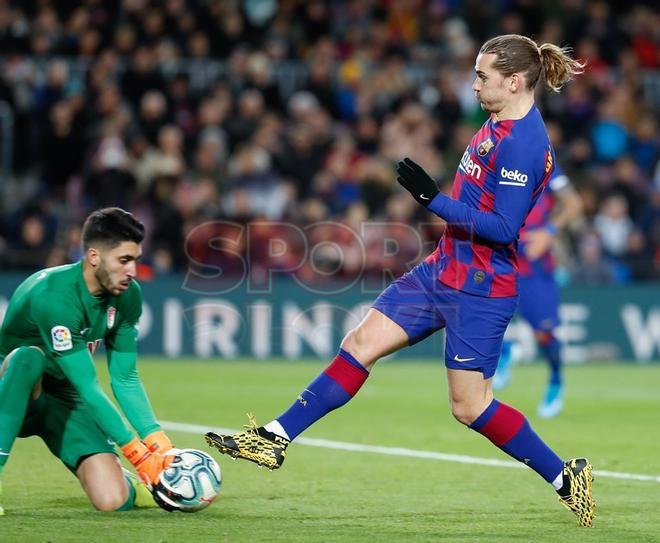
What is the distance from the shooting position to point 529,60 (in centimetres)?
618

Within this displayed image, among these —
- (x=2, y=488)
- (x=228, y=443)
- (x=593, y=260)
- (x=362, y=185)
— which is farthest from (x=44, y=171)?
(x=228, y=443)

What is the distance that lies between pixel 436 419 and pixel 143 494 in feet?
14.8

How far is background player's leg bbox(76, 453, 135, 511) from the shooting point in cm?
638

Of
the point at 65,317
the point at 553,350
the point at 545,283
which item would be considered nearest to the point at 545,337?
the point at 553,350

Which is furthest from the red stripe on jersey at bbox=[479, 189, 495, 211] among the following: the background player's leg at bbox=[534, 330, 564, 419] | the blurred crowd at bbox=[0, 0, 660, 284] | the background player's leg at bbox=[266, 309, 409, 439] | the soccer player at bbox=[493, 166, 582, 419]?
the blurred crowd at bbox=[0, 0, 660, 284]

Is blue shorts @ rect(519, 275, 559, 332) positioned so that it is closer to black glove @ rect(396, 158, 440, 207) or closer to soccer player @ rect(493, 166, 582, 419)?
soccer player @ rect(493, 166, 582, 419)

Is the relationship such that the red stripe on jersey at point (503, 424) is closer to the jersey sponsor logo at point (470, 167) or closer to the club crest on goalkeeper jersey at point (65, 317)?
the jersey sponsor logo at point (470, 167)

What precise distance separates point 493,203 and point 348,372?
1.05 meters

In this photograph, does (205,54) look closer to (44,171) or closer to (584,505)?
(44,171)

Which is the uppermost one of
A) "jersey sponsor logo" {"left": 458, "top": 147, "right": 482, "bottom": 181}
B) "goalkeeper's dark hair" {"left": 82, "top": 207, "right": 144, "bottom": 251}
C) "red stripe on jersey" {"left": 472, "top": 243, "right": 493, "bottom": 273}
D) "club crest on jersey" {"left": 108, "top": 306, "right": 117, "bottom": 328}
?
"jersey sponsor logo" {"left": 458, "top": 147, "right": 482, "bottom": 181}

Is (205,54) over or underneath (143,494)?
over

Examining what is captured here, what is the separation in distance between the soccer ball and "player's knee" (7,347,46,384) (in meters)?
0.77

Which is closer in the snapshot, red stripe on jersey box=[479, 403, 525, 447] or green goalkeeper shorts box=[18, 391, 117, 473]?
red stripe on jersey box=[479, 403, 525, 447]

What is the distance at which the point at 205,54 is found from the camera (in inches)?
684
